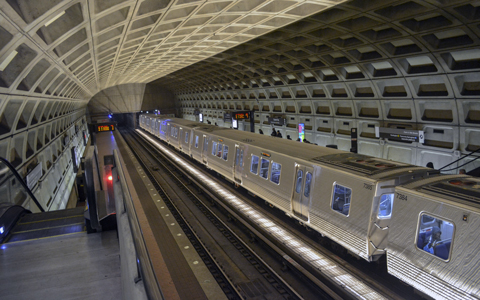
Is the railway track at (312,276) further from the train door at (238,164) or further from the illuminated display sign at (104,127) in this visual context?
the illuminated display sign at (104,127)

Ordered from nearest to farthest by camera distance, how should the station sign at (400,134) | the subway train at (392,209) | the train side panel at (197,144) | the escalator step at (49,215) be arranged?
the subway train at (392,209) < the escalator step at (49,215) < the station sign at (400,134) < the train side panel at (197,144)

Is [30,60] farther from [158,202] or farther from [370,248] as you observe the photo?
[370,248]

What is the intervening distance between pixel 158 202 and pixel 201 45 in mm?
9819

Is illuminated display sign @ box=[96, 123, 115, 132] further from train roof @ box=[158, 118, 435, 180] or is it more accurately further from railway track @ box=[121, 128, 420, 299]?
railway track @ box=[121, 128, 420, 299]

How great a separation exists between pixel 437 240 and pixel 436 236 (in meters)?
0.07

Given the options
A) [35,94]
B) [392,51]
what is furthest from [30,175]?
[392,51]

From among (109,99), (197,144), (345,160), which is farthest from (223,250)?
(109,99)

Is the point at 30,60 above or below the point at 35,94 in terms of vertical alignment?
above

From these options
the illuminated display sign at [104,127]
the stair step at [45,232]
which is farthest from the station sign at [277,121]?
the stair step at [45,232]

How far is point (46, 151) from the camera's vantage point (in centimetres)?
1720

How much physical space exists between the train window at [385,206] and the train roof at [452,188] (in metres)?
0.52

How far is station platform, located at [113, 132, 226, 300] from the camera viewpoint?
6906 mm

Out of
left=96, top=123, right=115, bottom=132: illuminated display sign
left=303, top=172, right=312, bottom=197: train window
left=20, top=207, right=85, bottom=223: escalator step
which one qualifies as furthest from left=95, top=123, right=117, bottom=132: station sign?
left=303, top=172, right=312, bottom=197: train window

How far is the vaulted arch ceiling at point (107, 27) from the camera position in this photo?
6.52 metres
